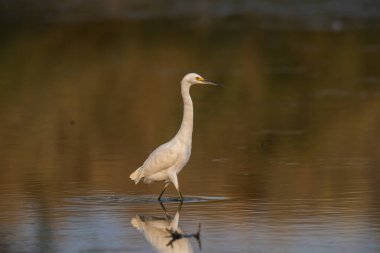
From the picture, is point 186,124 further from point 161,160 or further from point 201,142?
point 201,142

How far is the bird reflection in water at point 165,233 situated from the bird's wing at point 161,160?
620 mm

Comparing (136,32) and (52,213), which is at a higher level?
(136,32)

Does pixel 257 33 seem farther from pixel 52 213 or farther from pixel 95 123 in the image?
pixel 52 213

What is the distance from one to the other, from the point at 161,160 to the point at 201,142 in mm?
3906

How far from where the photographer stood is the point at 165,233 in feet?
34.2

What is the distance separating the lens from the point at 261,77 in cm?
2358

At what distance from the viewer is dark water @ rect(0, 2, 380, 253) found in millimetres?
10484

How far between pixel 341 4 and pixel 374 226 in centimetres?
2998

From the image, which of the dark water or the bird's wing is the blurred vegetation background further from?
the bird's wing

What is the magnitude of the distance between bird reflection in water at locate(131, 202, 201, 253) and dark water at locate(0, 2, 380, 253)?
0.02 m

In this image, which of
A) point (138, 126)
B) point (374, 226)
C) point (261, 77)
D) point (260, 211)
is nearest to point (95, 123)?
point (138, 126)

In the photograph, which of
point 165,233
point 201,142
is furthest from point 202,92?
point 165,233

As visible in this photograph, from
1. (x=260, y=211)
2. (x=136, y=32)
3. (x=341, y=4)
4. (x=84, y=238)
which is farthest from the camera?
(x=341, y=4)

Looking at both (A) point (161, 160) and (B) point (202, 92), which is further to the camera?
(B) point (202, 92)
